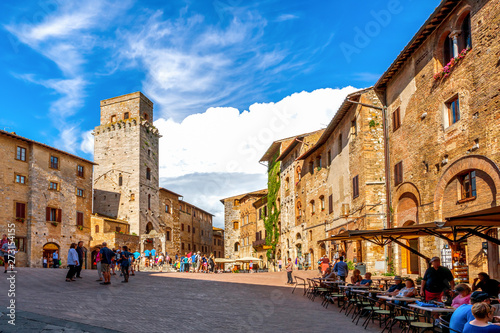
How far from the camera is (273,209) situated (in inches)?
1828

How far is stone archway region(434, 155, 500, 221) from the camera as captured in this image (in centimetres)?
1384

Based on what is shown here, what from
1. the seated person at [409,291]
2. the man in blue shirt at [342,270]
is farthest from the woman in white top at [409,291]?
the man in blue shirt at [342,270]

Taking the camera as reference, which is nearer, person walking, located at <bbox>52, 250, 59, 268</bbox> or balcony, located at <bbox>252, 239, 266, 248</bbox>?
person walking, located at <bbox>52, 250, 59, 268</bbox>

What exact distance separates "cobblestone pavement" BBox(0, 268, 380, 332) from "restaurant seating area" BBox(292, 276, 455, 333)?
304mm

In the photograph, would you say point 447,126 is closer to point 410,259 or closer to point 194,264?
point 410,259

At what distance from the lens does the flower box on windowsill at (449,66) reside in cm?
1556

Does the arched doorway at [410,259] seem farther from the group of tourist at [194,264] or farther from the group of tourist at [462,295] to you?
the group of tourist at [194,264]

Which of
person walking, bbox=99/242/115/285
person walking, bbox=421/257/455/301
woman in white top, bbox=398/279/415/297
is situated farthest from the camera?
person walking, bbox=99/242/115/285

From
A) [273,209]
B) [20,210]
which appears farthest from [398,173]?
[20,210]

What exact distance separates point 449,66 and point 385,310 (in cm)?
1010

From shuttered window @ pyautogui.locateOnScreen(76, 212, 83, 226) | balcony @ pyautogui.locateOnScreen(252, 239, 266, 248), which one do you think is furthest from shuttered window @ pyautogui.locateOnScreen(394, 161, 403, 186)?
balcony @ pyautogui.locateOnScreen(252, 239, 266, 248)

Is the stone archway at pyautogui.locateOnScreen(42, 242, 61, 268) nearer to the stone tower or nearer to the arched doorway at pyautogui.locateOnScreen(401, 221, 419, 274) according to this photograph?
the stone tower

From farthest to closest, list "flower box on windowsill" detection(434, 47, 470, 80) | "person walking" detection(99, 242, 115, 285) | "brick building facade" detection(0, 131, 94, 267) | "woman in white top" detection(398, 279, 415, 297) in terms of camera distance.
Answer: "brick building facade" detection(0, 131, 94, 267)
"person walking" detection(99, 242, 115, 285)
"flower box on windowsill" detection(434, 47, 470, 80)
"woman in white top" detection(398, 279, 415, 297)

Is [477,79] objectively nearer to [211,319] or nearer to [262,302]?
[262,302]
